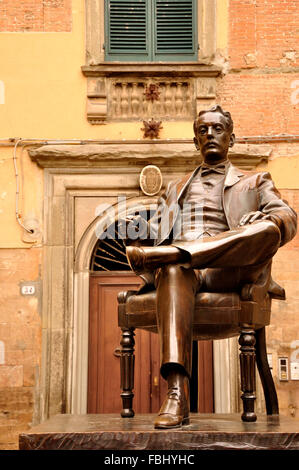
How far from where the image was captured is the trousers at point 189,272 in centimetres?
403

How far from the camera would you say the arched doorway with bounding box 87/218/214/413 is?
927 cm

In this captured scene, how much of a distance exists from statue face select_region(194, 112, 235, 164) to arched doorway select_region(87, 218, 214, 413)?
15.4 ft

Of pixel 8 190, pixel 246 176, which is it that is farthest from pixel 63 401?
pixel 246 176

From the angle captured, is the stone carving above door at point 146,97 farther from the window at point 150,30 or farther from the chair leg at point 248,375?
the chair leg at point 248,375

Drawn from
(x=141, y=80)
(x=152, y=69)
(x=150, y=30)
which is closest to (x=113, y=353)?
(x=141, y=80)

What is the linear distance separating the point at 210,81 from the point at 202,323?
227 inches

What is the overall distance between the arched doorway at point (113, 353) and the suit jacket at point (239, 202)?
459 centimetres

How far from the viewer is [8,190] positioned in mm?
9430

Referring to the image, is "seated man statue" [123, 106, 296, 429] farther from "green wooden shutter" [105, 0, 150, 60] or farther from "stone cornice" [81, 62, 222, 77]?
"green wooden shutter" [105, 0, 150, 60]

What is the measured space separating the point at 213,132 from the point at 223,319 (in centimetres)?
123

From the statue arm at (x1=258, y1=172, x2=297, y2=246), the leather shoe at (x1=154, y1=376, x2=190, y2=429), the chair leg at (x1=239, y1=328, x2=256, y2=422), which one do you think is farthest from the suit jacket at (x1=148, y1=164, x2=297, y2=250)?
the leather shoe at (x1=154, y1=376, x2=190, y2=429)

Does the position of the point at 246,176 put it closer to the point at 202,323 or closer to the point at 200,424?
the point at 202,323

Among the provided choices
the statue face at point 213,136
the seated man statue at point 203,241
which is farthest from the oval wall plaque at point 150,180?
the statue face at point 213,136
